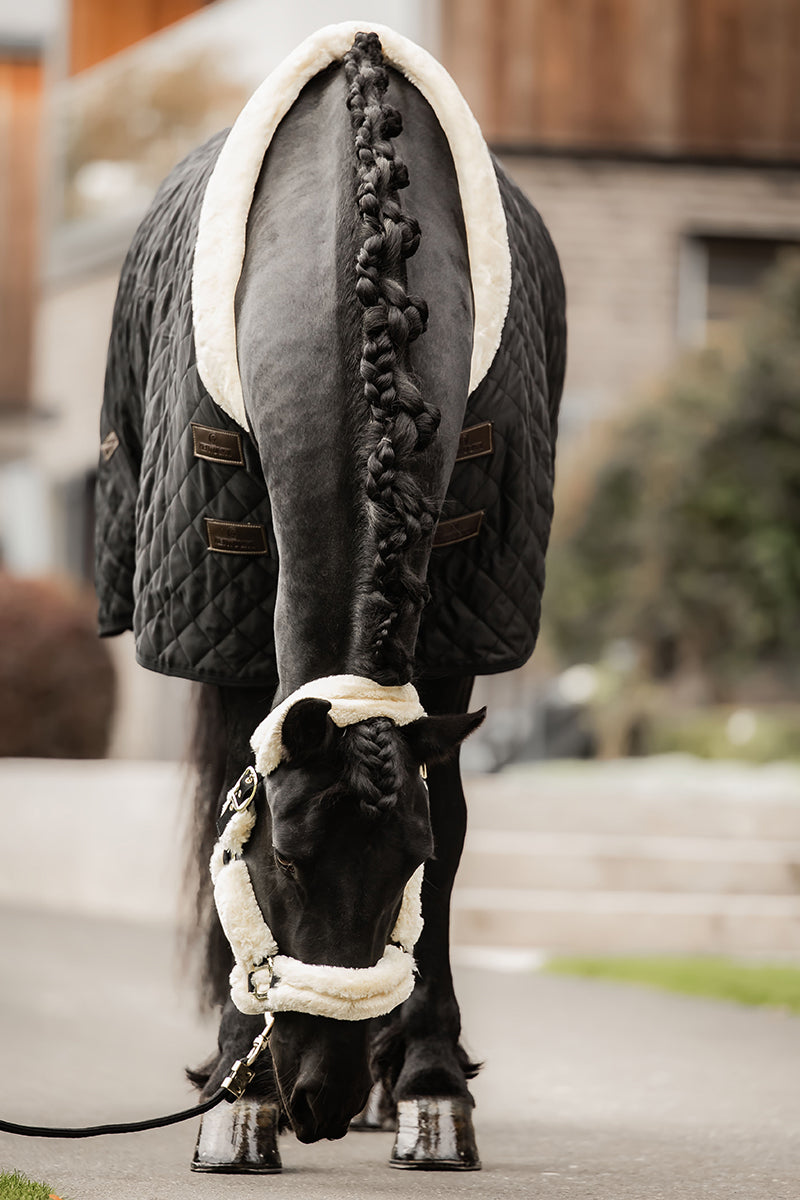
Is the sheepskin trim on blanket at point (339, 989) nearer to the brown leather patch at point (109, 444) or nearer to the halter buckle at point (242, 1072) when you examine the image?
the halter buckle at point (242, 1072)

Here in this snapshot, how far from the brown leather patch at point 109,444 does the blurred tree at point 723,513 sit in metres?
→ 9.32

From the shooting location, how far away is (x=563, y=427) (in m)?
17.7

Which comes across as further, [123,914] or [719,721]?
[719,721]

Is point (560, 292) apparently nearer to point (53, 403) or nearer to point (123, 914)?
point (123, 914)

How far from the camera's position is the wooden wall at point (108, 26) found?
66.4ft

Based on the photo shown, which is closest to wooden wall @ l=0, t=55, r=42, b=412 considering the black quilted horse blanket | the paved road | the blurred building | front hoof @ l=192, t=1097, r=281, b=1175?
the blurred building

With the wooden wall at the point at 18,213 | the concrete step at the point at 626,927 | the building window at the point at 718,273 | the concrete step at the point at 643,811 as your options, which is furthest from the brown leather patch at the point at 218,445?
the wooden wall at the point at 18,213

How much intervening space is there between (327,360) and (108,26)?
1810cm

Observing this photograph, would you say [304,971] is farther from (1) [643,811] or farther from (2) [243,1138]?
(1) [643,811]

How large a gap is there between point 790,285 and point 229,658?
36.8 feet

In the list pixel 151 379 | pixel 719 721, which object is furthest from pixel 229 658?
pixel 719 721

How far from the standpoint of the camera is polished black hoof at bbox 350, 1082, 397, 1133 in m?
4.55

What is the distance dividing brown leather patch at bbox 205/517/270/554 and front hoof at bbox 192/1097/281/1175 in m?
1.05

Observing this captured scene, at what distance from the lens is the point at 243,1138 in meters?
3.80
